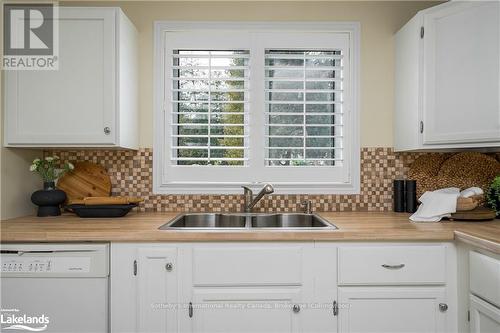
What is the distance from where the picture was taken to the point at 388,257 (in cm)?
177

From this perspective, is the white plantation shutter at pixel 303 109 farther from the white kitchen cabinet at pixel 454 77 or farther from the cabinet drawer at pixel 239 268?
the cabinet drawer at pixel 239 268

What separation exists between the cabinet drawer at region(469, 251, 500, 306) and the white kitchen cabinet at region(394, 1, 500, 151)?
2.17 feet

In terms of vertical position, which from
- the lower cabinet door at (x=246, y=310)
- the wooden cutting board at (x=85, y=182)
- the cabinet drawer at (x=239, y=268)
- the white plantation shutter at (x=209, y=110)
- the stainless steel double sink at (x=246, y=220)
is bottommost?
the lower cabinet door at (x=246, y=310)

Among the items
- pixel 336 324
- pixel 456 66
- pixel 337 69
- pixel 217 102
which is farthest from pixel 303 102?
pixel 336 324

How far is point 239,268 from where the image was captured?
175cm

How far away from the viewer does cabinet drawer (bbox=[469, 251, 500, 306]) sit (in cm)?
151

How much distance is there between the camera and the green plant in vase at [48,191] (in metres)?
2.22

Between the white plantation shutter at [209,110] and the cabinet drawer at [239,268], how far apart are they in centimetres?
85

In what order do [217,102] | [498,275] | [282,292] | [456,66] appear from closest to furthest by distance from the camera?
[498,275], [282,292], [456,66], [217,102]

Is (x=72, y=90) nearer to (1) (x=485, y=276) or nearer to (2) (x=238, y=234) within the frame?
(2) (x=238, y=234)

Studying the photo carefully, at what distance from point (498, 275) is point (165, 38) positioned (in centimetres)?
231

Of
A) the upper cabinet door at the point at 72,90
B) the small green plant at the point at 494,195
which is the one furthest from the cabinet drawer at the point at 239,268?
the small green plant at the point at 494,195

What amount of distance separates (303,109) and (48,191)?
1736 mm

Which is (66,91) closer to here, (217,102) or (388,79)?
(217,102)
